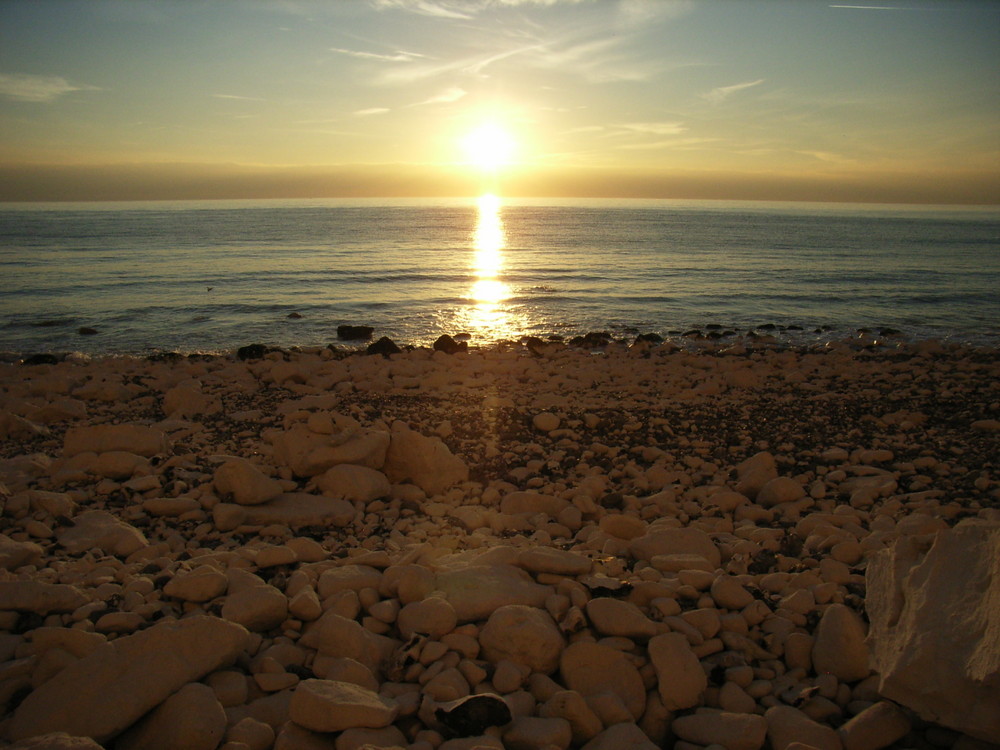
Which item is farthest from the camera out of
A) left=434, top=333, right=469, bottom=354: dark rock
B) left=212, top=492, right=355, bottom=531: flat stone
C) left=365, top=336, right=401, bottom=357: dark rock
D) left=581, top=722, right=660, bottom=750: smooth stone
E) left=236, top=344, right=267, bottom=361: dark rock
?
left=434, top=333, right=469, bottom=354: dark rock

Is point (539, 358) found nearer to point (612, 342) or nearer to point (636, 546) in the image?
point (612, 342)

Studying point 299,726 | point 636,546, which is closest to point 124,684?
point 299,726

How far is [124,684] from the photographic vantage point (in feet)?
7.58

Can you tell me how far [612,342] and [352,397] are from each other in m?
7.57

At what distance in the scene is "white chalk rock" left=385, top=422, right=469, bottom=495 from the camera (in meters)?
5.21

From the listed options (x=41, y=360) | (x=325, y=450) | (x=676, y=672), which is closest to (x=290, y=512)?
(x=325, y=450)

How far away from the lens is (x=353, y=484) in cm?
488

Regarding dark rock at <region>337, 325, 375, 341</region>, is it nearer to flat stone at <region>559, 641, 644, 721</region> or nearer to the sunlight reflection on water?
the sunlight reflection on water

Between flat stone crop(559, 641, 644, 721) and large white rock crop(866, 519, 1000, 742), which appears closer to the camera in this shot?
large white rock crop(866, 519, 1000, 742)

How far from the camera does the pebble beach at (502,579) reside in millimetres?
2355

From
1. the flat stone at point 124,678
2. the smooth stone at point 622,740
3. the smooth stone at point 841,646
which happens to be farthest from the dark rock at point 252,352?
the smooth stone at point 841,646

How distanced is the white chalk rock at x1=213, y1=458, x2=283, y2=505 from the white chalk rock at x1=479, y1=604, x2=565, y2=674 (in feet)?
7.95

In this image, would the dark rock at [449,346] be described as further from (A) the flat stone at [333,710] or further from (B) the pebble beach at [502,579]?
(A) the flat stone at [333,710]

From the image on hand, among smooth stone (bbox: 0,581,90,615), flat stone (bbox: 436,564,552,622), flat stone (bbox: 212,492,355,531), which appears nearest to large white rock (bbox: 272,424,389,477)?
flat stone (bbox: 212,492,355,531)
